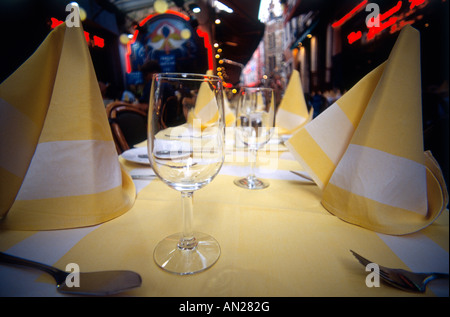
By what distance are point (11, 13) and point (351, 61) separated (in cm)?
650

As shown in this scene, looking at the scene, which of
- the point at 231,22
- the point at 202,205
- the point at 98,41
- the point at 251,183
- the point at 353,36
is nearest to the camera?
the point at 202,205

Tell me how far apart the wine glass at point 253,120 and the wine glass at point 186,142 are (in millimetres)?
310

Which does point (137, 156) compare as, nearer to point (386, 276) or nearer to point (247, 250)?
point (247, 250)

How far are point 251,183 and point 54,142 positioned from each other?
495 millimetres

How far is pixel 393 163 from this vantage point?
415mm

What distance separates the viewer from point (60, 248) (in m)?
0.35

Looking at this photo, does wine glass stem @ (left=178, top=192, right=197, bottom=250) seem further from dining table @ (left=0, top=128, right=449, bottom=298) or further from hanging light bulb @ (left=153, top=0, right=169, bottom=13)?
hanging light bulb @ (left=153, top=0, right=169, bottom=13)

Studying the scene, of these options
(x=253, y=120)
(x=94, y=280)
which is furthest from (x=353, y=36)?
(x=94, y=280)

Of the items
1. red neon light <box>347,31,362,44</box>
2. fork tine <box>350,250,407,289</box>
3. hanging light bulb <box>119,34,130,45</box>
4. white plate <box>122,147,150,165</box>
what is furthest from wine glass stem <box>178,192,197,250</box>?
hanging light bulb <box>119,34,130,45</box>

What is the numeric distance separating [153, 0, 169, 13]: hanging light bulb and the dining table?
292 inches

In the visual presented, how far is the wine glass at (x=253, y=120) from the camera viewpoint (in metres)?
0.68

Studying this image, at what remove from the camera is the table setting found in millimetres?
293
